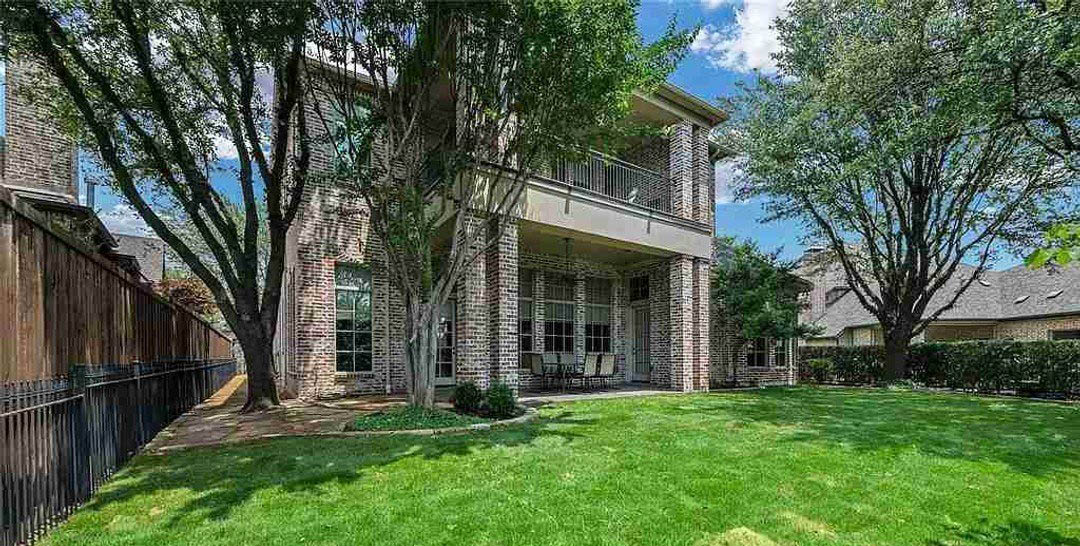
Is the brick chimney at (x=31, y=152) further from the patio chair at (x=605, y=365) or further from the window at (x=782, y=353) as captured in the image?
the window at (x=782, y=353)

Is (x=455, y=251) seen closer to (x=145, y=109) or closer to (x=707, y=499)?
(x=707, y=499)

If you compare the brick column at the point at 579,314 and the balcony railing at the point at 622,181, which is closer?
the balcony railing at the point at 622,181

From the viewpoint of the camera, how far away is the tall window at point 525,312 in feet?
39.6

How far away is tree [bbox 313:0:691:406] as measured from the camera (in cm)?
661

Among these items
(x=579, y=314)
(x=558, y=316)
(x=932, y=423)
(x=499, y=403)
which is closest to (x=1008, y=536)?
(x=932, y=423)

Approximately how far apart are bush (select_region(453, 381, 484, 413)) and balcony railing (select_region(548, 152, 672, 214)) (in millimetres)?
5461

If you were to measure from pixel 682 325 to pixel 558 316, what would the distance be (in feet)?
9.83

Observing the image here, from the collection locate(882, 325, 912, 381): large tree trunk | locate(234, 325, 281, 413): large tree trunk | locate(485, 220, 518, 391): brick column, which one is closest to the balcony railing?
locate(485, 220, 518, 391): brick column

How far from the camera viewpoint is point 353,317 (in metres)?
10.6

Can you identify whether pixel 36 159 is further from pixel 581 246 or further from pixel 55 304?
pixel 581 246

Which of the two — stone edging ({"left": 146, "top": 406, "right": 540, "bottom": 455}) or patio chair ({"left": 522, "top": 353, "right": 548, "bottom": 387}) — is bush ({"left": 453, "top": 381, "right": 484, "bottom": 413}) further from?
patio chair ({"left": 522, "top": 353, "right": 548, "bottom": 387})

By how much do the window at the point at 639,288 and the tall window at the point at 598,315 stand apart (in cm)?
67

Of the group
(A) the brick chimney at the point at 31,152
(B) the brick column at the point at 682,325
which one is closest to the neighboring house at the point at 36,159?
(A) the brick chimney at the point at 31,152

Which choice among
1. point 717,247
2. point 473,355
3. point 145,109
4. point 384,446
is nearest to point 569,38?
point 473,355
